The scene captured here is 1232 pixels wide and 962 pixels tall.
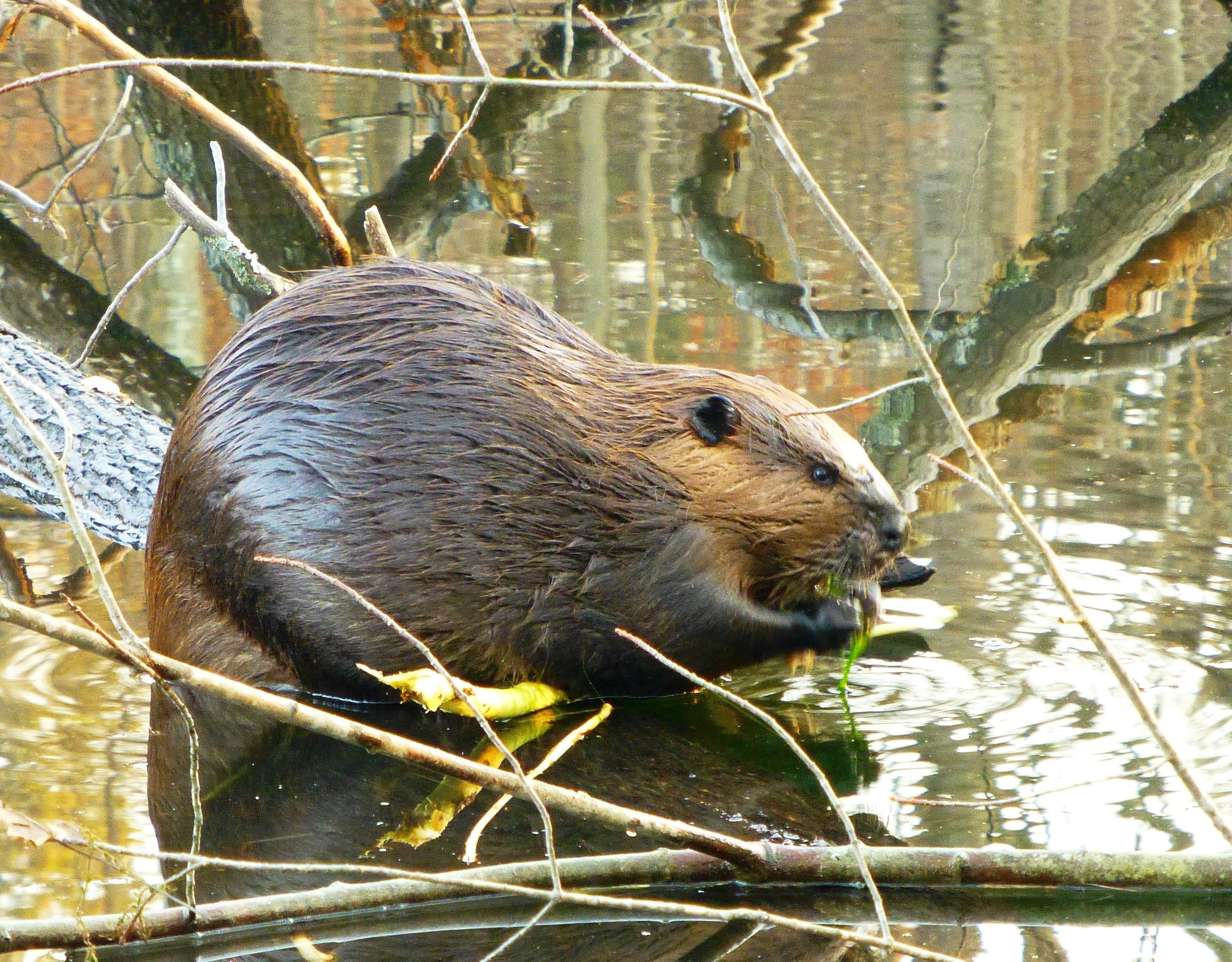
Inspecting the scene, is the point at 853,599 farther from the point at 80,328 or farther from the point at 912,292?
the point at 80,328

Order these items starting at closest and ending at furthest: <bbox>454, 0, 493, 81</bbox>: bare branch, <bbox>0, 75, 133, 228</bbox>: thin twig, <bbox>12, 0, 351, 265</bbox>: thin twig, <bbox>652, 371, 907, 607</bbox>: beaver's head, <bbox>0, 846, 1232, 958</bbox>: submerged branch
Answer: <bbox>0, 846, 1232, 958</bbox>: submerged branch → <bbox>454, 0, 493, 81</bbox>: bare branch → <bbox>652, 371, 907, 607</bbox>: beaver's head → <bbox>0, 75, 133, 228</bbox>: thin twig → <bbox>12, 0, 351, 265</bbox>: thin twig

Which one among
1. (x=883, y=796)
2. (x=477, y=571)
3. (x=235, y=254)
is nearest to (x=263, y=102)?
(x=235, y=254)

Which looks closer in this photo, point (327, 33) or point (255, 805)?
point (255, 805)

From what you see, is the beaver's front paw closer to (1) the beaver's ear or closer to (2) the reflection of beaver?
(2) the reflection of beaver

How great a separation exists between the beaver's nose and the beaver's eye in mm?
124

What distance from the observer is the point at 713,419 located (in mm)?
3398

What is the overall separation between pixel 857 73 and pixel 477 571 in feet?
28.1

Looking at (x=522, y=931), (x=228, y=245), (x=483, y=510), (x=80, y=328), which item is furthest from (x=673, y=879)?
(x=80, y=328)

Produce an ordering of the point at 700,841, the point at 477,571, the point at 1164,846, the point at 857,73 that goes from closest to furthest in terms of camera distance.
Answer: the point at 700,841 → the point at 1164,846 → the point at 477,571 → the point at 857,73

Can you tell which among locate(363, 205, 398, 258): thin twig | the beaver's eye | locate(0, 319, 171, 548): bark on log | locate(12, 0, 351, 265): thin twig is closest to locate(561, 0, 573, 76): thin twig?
locate(12, 0, 351, 265): thin twig

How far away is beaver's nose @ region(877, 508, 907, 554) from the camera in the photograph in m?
3.36

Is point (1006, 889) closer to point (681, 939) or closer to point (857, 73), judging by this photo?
point (681, 939)

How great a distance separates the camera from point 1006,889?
2.46m

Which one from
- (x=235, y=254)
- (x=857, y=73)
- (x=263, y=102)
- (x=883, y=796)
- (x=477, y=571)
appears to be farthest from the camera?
(x=857, y=73)
